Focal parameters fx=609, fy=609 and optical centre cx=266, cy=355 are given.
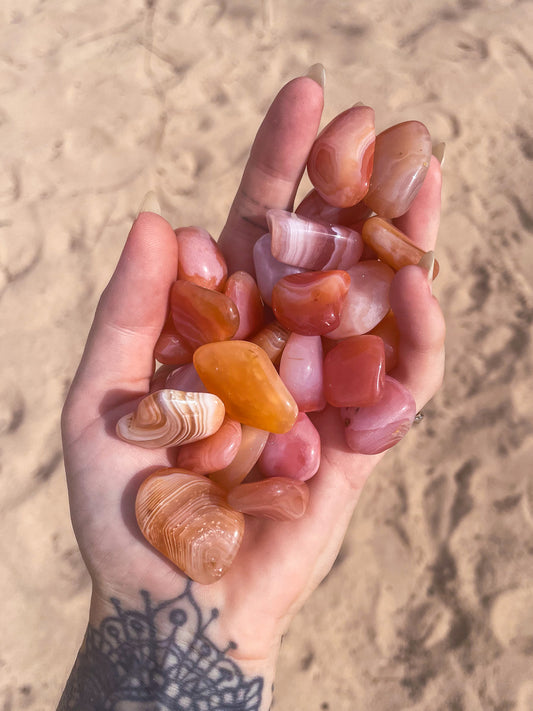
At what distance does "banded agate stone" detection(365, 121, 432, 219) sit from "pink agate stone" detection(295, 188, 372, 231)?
0.05 metres

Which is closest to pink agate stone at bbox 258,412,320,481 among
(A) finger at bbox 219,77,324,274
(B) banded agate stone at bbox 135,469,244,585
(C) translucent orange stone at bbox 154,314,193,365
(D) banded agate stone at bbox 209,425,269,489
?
(D) banded agate stone at bbox 209,425,269,489

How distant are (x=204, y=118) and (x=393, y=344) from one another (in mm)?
1303

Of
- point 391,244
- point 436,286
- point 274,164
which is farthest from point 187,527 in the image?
point 436,286

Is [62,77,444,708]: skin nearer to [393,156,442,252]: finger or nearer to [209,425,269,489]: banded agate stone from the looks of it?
[209,425,269,489]: banded agate stone

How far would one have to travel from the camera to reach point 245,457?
1016mm

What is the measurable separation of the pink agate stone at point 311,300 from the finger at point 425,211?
0.23 metres

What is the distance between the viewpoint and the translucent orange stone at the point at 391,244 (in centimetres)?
103

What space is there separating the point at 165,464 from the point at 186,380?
145 millimetres

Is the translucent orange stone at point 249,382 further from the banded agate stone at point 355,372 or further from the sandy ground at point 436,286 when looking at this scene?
the sandy ground at point 436,286

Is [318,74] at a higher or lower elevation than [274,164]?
higher

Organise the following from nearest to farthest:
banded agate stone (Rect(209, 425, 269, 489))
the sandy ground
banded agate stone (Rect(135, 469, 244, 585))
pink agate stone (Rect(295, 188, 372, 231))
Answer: banded agate stone (Rect(135, 469, 244, 585)), banded agate stone (Rect(209, 425, 269, 489)), pink agate stone (Rect(295, 188, 372, 231)), the sandy ground

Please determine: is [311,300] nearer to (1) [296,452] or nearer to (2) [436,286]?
(1) [296,452]

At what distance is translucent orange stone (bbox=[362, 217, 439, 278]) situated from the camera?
103 cm

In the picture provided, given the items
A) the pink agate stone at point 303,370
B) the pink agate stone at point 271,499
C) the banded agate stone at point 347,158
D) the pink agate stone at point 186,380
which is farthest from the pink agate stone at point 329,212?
the pink agate stone at point 271,499
